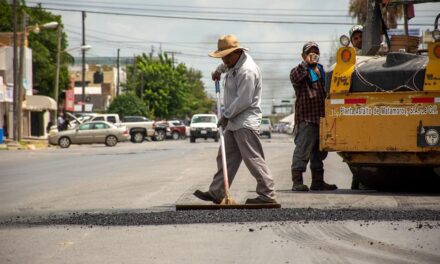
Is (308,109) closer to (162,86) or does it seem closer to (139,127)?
(139,127)

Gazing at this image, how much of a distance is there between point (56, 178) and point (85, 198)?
17.8 feet

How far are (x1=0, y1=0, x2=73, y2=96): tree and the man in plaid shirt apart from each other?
67.0m

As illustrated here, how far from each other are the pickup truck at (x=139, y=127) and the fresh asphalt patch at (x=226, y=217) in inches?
1814

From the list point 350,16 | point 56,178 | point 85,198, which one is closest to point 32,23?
point 350,16

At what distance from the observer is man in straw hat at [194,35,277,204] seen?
1002 cm

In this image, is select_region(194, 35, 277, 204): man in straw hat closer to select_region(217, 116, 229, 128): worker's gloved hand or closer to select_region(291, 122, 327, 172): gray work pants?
select_region(217, 116, 229, 128): worker's gloved hand

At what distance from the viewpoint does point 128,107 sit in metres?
85.2

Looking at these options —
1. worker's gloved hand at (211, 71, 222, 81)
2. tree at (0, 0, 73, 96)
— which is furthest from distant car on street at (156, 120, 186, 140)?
worker's gloved hand at (211, 71, 222, 81)

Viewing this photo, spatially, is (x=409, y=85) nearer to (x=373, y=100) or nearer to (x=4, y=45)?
(x=373, y=100)

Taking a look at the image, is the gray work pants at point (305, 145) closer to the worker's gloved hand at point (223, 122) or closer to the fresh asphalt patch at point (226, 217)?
the worker's gloved hand at point (223, 122)

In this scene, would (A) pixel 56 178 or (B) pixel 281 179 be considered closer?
(B) pixel 281 179

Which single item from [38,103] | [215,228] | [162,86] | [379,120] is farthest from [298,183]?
[162,86]

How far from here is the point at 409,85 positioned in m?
11.6

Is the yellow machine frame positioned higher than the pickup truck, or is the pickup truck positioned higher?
the yellow machine frame
